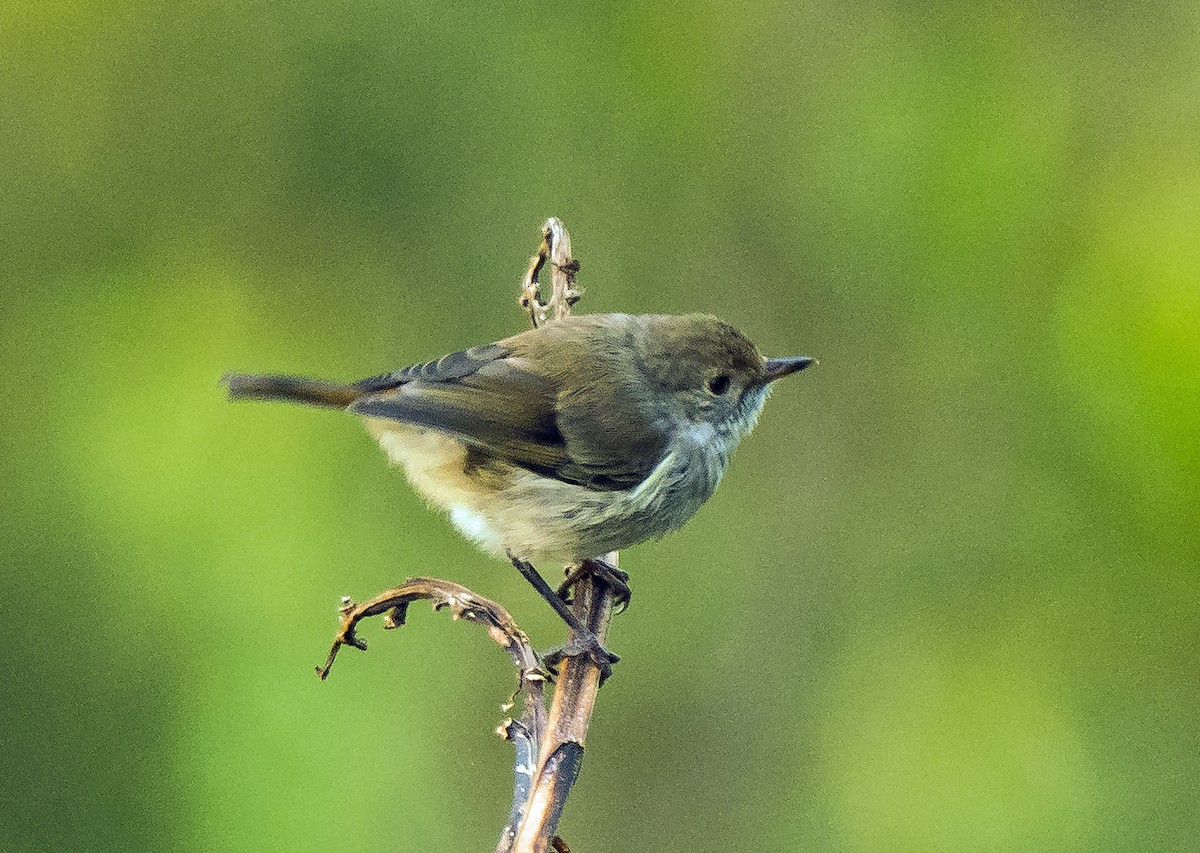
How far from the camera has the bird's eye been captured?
3670 millimetres

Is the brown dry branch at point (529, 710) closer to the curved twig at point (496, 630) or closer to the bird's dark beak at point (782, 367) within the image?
the curved twig at point (496, 630)

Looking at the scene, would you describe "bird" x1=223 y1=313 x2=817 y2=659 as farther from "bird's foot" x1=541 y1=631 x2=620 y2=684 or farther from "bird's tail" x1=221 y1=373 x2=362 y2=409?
"bird's foot" x1=541 y1=631 x2=620 y2=684

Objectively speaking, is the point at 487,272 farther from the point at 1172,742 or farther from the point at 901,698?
the point at 1172,742

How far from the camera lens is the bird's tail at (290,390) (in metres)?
3.14

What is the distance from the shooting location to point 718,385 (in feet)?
12.1

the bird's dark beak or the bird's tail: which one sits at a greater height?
the bird's dark beak

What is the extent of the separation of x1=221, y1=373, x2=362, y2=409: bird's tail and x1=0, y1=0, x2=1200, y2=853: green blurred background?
1.32 meters

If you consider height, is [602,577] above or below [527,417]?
below

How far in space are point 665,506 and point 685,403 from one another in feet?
1.02

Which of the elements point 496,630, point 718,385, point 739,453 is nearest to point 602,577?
point 718,385

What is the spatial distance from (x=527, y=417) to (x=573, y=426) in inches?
4.9

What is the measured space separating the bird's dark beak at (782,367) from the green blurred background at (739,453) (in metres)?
1.36

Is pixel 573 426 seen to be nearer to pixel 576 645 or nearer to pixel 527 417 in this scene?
pixel 527 417

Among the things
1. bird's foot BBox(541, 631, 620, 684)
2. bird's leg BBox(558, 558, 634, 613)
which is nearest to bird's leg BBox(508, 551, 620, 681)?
bird's foot BBox(541, 631, 620, 684)
